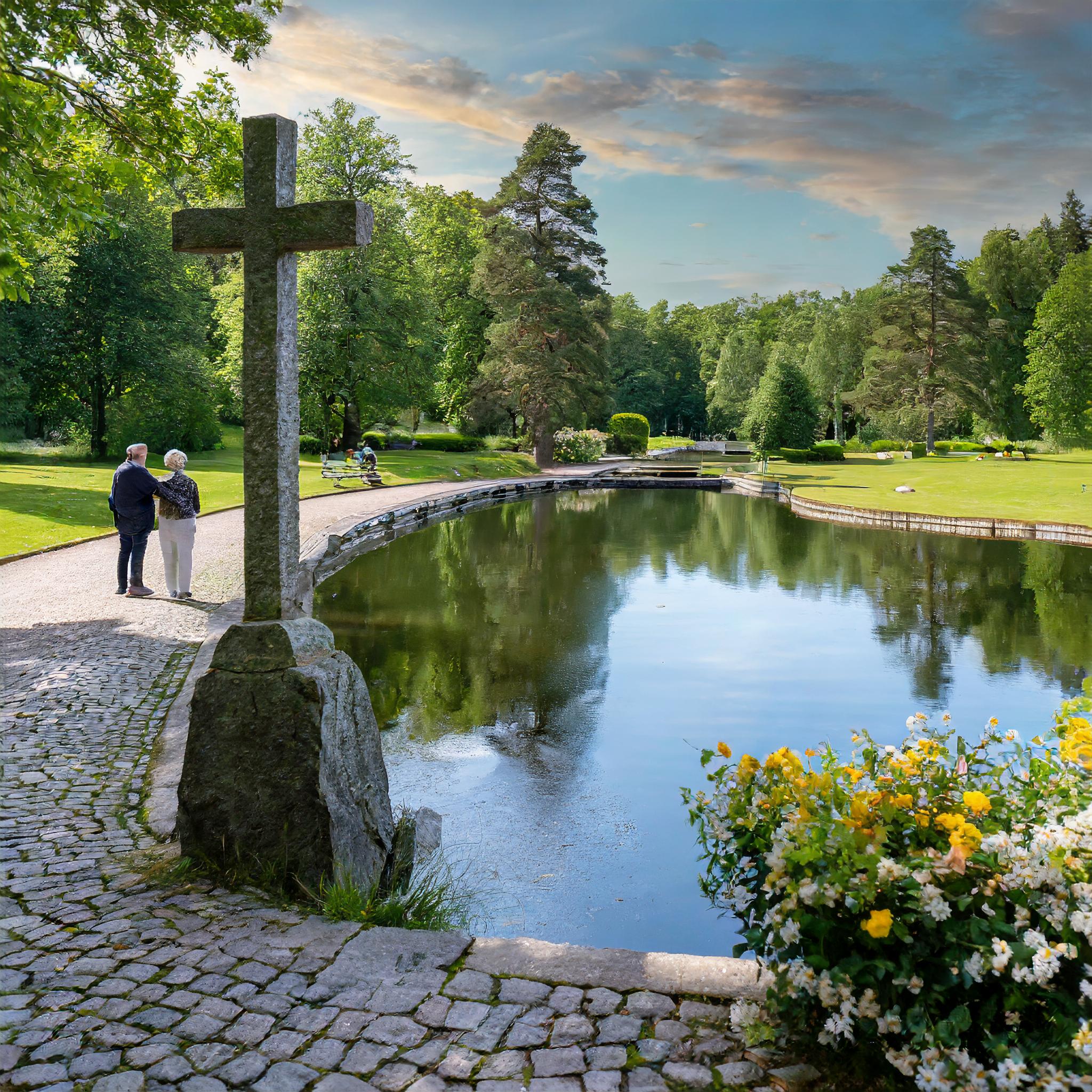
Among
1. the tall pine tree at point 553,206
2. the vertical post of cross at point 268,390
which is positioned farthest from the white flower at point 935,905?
the tall pine tree at point 553,206

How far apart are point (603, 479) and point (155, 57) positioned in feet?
94.1

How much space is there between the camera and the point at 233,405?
43125 mm

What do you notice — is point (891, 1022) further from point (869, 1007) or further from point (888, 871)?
point (888, 871)

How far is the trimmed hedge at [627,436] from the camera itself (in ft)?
183

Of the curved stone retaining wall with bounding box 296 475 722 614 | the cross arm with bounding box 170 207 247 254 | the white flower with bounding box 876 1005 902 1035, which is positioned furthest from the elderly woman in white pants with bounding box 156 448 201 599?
the white flower with bounding box 876 1005 902 1035

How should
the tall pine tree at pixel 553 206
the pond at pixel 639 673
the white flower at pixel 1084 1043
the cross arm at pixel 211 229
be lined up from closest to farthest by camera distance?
1. the white flower at pixel 1084 1043
2. the cross arm at pixel 211 229
3. the pond at pixel 639 673
4. the tall pine tree at pixel 553 206

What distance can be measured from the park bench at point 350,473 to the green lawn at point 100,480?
0.41 metres

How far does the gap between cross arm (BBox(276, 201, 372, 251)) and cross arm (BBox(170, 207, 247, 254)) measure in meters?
0.23

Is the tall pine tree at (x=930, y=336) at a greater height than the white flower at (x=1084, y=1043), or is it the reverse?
the tall pine tree at (x=930, y=336)

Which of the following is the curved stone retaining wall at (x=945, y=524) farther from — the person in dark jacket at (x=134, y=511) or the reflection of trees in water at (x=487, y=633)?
the person in dark jacket at (x=134, y=511)

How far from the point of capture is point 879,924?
7.91 feet

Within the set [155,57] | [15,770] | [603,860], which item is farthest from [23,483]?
[603,860]

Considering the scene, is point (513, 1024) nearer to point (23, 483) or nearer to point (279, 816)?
point (279, 816)

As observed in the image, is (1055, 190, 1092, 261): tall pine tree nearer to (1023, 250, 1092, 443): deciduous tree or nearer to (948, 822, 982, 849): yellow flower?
(1023, 250, 1092, 443): deciduous tree
